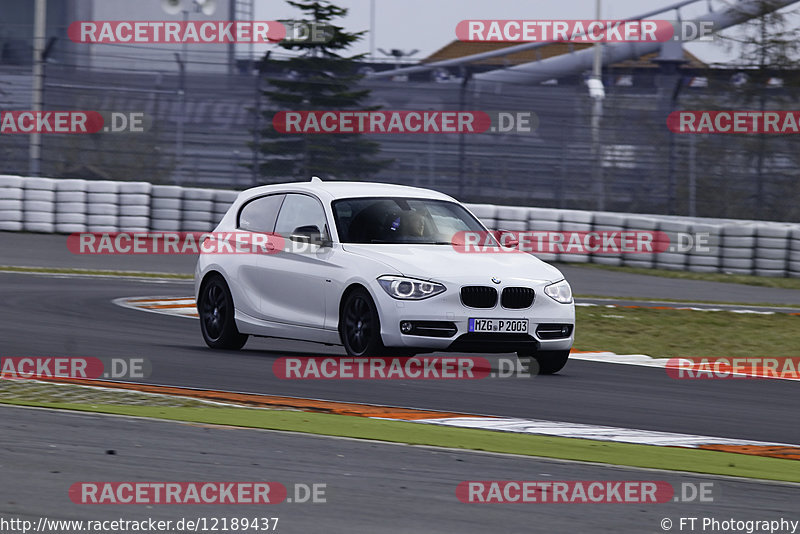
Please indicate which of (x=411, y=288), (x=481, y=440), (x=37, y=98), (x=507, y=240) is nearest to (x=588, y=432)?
(x=481, y=440)

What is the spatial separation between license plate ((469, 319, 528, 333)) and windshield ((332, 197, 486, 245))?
0.99 metres

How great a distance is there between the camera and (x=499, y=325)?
9.69m

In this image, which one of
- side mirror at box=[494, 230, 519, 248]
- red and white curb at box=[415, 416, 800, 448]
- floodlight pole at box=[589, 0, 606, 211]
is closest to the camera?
red and white curb at box=[415, 416, 800, 448]

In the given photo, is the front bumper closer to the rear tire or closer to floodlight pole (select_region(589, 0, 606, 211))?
the rear tire

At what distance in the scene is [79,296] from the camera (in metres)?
15.2

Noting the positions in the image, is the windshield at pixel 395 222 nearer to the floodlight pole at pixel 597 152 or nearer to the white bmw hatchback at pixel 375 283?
the white bmw hatchback at pixel 375 283

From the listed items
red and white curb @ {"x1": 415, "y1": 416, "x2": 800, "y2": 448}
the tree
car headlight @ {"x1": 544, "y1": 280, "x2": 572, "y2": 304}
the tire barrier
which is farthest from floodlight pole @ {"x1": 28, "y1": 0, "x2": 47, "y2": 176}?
red and white curb @ {"x1": 415, "y1": 416, "x2": 800, "y2": 448}

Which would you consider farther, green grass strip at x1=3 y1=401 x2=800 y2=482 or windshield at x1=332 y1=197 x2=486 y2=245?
windshield at x1=332 y1=197 x2=486 y2=245

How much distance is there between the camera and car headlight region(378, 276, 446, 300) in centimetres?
961

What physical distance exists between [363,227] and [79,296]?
5699 millimetres

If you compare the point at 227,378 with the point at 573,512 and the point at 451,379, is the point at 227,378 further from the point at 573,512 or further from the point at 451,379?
the point at 573,512

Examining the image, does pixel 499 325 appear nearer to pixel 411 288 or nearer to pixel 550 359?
pixel 411 288

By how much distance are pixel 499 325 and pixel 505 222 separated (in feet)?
38.8

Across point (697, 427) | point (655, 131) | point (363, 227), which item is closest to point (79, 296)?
point (363, 227)
